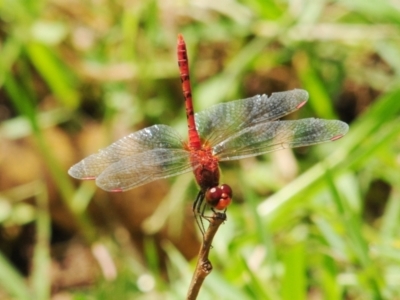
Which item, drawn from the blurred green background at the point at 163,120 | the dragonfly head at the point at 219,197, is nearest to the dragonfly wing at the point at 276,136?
the dragonfly head at the point at 219,197

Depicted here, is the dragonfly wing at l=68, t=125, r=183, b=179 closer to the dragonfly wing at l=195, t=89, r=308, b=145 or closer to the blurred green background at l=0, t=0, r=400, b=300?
the dragonfly wing at l=195, t=89, r=308, b=145

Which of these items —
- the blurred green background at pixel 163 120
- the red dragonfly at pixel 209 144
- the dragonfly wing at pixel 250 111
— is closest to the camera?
the red dragonfly at pixel 209 144

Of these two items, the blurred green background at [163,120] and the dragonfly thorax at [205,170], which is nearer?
the dragonfly thorax at [205,170]

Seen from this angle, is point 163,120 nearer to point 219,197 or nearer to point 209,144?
point 209,144

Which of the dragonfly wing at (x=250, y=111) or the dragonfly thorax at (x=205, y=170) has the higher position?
the dragonfly wing at (x=250, y=111)

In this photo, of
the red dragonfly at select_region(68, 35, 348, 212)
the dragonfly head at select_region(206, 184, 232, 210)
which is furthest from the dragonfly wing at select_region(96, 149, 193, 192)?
the dragonfly head at select_region(206, 184, 232, 210)

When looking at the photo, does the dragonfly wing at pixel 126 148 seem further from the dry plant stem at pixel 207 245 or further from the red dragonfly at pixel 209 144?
the dry plant stem at pixel 207 245

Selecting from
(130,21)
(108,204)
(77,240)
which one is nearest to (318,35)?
(130,21)

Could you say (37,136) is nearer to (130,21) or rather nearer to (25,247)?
(25,247)

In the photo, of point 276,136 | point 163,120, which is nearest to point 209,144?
point 276,136
